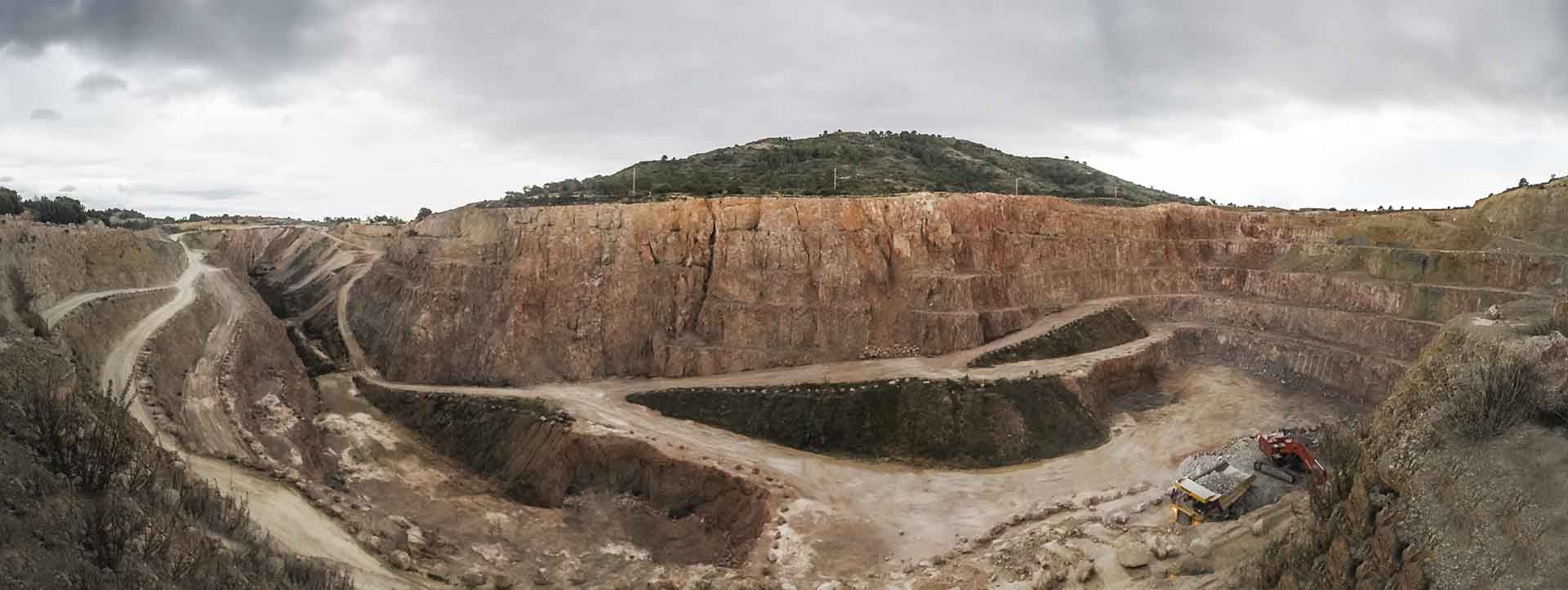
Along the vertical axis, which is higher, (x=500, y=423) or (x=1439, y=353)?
(x=1439, y=353)

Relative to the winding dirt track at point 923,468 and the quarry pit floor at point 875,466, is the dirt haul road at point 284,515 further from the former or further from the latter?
the winding dirt track at point 923,468

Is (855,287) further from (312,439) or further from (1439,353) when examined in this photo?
(1439,353)

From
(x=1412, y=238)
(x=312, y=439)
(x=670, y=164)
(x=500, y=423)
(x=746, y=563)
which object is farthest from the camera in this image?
(x=670, y=164)

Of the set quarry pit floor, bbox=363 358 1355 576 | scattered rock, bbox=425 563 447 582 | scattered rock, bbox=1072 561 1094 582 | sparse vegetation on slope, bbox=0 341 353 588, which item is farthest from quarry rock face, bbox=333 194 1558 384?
sparse vegetation on slope, bbox=0 341 353 588

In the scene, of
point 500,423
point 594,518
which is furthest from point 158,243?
point 594,518

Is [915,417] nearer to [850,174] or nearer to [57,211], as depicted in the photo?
[850,174]

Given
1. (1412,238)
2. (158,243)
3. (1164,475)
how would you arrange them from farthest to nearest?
(158,243)
(1412,238)
(1164,475)

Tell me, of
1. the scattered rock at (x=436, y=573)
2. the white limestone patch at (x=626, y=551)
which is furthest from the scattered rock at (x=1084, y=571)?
the scattered rock at (x=436, y=573)
